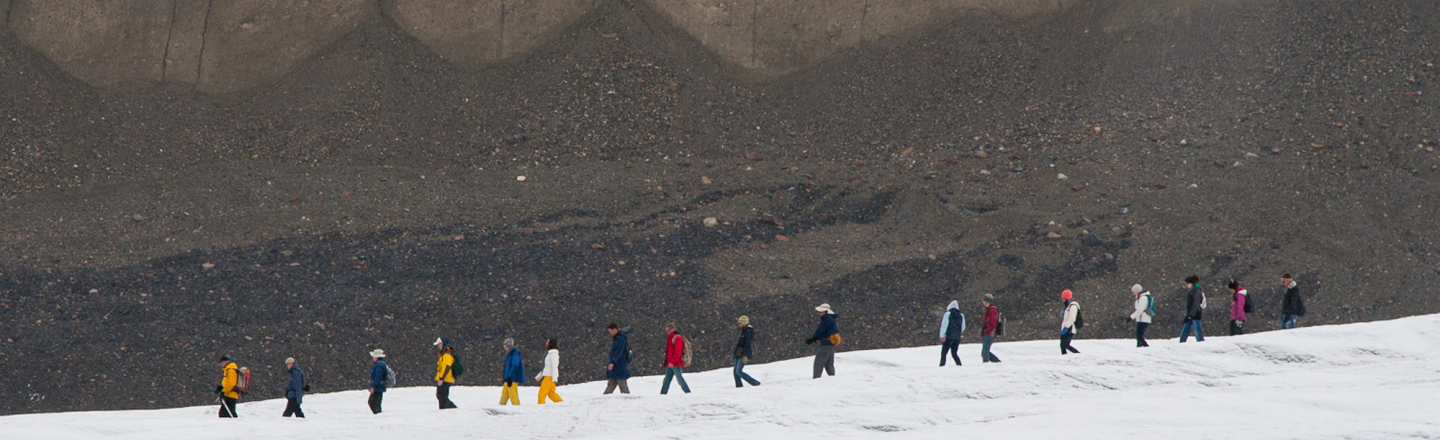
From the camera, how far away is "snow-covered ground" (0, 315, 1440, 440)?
12375 mm

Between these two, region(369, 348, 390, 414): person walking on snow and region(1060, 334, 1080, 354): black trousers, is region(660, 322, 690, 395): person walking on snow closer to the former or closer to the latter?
region(369, 348, 390, 414): person walking on snow

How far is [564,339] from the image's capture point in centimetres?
2175

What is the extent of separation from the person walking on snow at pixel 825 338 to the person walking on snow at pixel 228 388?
7.24 meters

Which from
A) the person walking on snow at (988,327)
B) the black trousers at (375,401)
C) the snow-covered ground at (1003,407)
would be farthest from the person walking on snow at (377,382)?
the person walking on snow at (988,327)

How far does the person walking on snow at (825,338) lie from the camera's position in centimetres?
1533

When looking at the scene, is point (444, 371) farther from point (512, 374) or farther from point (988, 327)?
point (988, 327)

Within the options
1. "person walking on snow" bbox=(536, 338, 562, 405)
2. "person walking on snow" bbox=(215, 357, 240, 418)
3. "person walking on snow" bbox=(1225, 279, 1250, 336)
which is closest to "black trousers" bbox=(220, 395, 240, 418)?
"person walking on snow" bbox=(215, 357, 240, 418)

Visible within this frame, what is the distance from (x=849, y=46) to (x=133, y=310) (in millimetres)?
19052

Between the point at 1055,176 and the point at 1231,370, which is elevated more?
the point at 1055,176

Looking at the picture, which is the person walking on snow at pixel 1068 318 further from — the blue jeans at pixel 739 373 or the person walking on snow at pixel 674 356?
the person walking on snow at pixel 674 356

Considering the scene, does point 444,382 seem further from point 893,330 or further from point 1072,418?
point 893,330

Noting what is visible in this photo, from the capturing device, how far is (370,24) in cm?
3288

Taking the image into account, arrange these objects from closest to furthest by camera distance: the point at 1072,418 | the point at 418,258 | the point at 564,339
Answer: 1. the point at 1072,418
2. the point at 564,339
3. the point at 418,258

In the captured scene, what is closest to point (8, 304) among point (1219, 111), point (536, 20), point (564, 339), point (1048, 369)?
point (564, 339)
